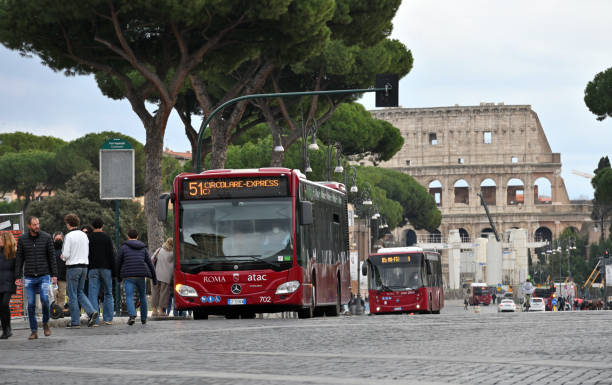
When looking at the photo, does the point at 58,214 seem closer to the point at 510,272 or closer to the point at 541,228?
the point at 510,272

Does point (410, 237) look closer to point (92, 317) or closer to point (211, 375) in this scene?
point (92, 317)

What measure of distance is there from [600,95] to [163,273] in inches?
912

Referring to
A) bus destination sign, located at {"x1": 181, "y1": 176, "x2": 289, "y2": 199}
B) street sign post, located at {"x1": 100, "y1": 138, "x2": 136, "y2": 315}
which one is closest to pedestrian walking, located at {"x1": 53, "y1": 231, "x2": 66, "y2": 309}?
street sign post, located at {"x1": 100, "y1": 138, "x2": 136, "y2": 315}

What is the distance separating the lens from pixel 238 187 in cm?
1853

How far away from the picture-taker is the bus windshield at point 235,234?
1838cm

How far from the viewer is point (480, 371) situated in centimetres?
862

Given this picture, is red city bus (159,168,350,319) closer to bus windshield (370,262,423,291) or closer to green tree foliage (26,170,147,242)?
bus windshield (370,262,423,291)

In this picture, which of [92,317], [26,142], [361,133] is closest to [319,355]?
[92,317]

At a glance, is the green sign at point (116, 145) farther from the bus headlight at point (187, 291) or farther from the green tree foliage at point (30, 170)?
the green tree foliage at point (30, 170)

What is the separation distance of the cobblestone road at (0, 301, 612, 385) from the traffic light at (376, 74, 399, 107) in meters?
10.9

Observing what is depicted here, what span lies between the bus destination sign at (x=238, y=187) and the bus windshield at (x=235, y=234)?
10 cm

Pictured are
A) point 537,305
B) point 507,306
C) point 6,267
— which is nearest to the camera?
point 6,267

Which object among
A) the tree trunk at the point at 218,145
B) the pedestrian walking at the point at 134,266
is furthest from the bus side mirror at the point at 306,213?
the tree trunk at the point at 218,145

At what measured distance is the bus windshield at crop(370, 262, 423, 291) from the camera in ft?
111
